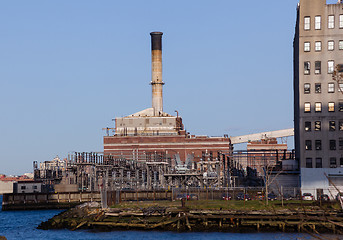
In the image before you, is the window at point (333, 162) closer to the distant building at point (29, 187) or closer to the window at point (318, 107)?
the window at point (318, 107)

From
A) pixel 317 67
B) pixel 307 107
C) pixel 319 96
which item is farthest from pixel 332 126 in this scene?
pixel 317 67

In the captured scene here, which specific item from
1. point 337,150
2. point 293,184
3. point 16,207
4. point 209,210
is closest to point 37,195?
point 16,207

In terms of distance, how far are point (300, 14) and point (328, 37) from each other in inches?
219

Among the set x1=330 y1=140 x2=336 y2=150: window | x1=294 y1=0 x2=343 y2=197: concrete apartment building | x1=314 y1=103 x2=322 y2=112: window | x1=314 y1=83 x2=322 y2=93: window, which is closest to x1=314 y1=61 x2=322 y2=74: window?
x1=294 y1=0 x2=343 y2=197: concrete apartment building

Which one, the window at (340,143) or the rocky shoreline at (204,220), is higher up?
the window at (340,143)

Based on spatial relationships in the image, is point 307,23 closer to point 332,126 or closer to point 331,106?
point 331,106

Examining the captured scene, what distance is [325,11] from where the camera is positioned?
100m

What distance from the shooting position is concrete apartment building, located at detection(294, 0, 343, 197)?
9988 centimetres

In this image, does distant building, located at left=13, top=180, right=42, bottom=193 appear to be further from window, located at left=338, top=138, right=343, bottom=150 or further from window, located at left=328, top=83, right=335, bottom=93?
window, located at left=328, top=83, right=335, bottom=93

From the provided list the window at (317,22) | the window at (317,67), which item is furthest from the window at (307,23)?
the window at (317,67)

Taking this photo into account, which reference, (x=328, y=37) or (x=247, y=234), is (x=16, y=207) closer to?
(x=328, y=37)

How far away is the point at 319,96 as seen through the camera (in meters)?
100

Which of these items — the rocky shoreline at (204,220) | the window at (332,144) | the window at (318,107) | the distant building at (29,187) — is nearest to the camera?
the rocky shoreline at (204,220)

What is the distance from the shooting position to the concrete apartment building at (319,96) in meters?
99.9
